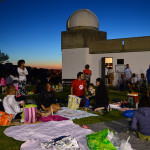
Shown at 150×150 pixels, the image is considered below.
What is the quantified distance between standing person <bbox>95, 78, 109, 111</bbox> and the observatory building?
10485 millimetres

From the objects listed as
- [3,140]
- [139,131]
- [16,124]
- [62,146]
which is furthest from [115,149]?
[16,124]

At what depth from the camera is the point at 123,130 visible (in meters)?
5.98

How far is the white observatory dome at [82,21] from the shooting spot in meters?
22.1

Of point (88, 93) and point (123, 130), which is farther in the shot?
point (88, 93)

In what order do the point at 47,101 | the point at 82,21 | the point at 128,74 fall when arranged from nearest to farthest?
the point at 47,101 < the point at 128,74 < the point at 82,21

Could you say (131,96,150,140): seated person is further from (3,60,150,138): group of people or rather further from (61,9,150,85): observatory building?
(61,9,150,85): observatory building

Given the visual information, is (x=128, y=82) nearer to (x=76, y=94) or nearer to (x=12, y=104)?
(x=76, y=94)

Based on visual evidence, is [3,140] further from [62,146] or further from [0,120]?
[62,146]

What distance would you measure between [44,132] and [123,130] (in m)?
2.23

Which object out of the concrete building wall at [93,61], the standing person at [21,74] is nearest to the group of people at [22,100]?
the standing person at [21,74]

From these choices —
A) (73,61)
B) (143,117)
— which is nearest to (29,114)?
(143,117)

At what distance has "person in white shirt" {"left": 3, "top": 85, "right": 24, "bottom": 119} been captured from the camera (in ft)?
21.8

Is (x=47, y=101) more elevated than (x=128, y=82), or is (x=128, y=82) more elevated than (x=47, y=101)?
(x=128, y=82)

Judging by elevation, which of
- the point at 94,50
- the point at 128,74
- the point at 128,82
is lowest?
the point at 128,82
